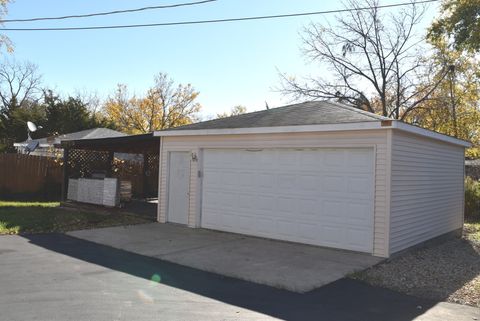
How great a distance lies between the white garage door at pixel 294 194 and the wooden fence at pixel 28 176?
9.54m

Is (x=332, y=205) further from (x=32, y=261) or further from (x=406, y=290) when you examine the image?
(x=32, y=261)

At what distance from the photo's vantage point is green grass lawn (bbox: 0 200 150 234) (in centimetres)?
1100

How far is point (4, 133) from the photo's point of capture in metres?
31.6

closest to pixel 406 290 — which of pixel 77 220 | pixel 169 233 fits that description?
pixel 169 233

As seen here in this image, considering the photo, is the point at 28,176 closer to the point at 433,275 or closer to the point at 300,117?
the point at 300,117

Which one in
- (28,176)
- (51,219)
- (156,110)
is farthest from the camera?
(156,110)

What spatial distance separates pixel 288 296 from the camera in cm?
600

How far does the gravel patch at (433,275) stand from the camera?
21.2ft

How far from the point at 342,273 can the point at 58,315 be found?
14.5ft

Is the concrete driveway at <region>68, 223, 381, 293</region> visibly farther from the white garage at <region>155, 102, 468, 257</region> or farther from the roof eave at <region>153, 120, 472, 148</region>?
the roof eave at <region>153, 120, 472, 148</region>

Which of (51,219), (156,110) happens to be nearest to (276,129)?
(51,219)

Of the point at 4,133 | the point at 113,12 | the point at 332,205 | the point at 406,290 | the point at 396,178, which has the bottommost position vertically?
the point at 406,290

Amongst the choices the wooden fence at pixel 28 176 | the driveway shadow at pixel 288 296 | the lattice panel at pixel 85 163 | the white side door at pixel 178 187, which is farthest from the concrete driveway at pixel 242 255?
the wooden fence at pixel 28 176

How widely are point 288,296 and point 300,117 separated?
5.15 metres
